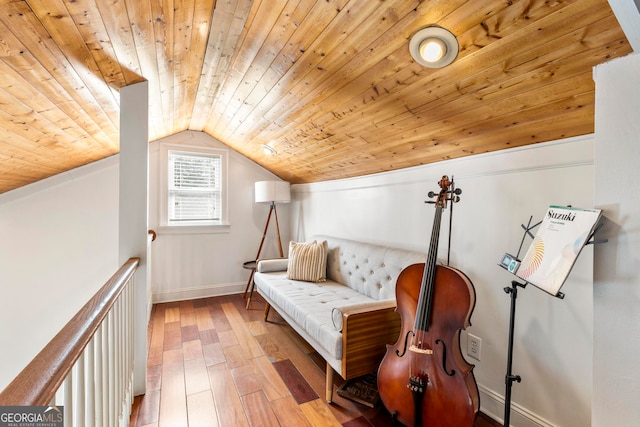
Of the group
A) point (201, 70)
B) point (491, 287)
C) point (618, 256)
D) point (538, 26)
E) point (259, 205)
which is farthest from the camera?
point (259, 205)

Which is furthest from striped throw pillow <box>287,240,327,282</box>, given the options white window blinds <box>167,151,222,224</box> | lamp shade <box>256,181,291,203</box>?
white window blinds <box>167,151,222,224</box>

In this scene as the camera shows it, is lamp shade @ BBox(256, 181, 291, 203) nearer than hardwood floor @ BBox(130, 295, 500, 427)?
No

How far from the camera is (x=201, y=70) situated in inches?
83.4

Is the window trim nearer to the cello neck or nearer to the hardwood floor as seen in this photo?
the hardwood floor

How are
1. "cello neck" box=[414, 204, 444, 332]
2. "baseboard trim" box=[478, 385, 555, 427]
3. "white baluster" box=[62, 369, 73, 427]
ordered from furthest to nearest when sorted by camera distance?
"baseboard trim" box=[478, 385, 555, 427]
"cello neck" box=[414, 204, 444, 332]
"white baluster" box=[62, 369, 73, 427]

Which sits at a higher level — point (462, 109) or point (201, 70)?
point (201, 70)

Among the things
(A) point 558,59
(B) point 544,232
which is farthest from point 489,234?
(A) point 558,59

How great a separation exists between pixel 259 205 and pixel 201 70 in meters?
2.45

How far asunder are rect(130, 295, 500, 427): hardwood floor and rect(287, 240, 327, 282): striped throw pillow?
580mm

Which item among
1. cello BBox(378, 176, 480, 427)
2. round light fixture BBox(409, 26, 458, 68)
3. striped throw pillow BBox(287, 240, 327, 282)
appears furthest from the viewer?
striped throw pillow BBox(287, 240, 327, 282)

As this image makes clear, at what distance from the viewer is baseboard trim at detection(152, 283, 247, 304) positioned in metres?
3.81

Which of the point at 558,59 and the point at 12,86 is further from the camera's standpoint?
the point at 12,86

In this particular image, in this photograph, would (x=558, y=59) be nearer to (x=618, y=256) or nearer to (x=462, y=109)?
(x=462, y=109)

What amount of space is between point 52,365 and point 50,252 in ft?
11.6
